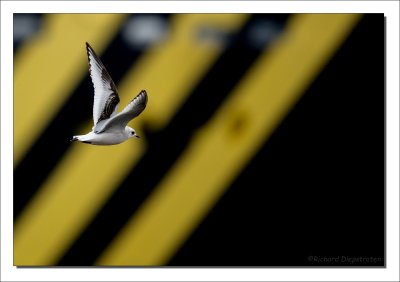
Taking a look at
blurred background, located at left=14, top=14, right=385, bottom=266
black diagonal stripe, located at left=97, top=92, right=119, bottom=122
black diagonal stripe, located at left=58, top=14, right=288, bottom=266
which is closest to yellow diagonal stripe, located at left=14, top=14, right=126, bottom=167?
blurred background, located at left=14, top=14, right=385, bottom=266

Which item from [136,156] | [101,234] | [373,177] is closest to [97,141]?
[136,156]

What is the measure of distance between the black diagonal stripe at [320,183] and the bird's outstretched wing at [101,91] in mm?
600

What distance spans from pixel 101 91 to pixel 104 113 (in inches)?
3.6

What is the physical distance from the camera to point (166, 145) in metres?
2.67

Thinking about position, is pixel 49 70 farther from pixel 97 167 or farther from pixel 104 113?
pixel 97 167

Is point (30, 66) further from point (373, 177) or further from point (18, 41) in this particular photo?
point (373, 177)

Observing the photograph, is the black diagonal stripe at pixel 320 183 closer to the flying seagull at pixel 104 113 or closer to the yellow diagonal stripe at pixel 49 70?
the flying seagull at pixel 104 113

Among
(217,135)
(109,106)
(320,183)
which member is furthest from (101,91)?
(320,183)

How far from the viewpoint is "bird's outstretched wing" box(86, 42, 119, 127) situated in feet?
8.53

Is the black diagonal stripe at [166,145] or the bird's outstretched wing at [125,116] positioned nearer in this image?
the bird's outstretched wing at [125,116]

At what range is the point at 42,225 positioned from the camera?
8.79 feet

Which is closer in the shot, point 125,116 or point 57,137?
point 125,116

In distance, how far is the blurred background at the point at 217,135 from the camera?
2.65 meters

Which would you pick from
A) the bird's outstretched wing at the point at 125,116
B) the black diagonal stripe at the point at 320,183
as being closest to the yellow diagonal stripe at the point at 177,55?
the bird's outstretched wing at the point at 125,116
